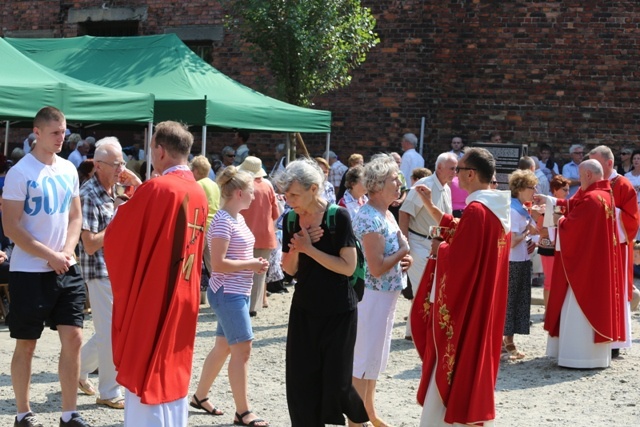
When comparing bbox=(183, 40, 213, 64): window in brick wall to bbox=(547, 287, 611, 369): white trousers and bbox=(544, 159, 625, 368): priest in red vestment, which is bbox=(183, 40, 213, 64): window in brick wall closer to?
bbox=(544, 159, 625, 368): priest in red vestment

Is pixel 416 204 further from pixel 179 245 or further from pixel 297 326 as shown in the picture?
pixel 179 245

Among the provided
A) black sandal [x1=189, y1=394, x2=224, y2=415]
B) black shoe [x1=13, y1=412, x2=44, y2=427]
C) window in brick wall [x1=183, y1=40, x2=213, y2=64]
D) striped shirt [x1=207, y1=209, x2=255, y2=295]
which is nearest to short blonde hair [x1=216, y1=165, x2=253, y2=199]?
striped shirt [x1=207, y1=209, x2=255, y2=295]

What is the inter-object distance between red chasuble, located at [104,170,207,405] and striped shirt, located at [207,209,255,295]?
1462 mm

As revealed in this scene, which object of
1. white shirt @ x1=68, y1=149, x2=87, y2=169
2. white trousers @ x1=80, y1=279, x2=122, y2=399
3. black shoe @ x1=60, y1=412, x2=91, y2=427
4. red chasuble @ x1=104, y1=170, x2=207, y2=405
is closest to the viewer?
red chasuble @ x1=104, y1=170, x2=207, y2=405

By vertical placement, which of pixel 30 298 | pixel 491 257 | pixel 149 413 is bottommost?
pixel 149 413

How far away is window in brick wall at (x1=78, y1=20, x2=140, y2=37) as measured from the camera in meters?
19.5

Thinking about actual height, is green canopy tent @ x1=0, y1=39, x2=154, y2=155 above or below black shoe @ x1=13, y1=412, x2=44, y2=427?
above

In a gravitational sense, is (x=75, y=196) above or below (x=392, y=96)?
below

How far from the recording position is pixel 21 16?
2017cm

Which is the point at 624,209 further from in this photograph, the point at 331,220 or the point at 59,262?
the point at 59,262

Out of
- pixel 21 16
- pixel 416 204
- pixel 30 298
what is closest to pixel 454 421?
pixel 30 298

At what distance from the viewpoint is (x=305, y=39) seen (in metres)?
15.9

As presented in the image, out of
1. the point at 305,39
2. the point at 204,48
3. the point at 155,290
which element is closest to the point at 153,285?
the point at 155,290

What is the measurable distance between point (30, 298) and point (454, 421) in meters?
2.63
